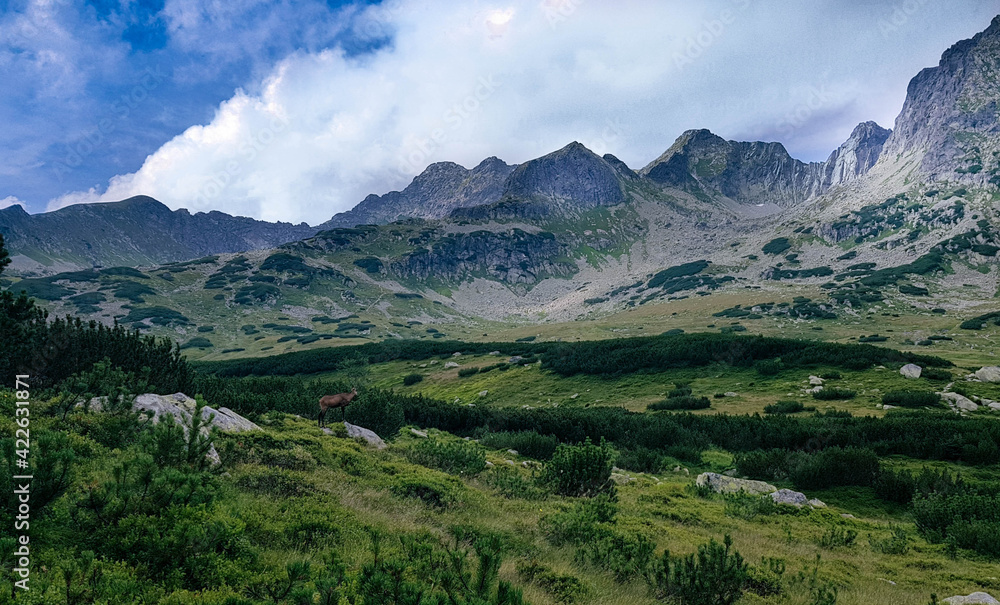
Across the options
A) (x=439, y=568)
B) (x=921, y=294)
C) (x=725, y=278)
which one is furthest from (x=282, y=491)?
(x=725, y=278)

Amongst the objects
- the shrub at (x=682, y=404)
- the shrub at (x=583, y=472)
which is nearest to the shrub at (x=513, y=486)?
the shrub at (x=583, y=472)

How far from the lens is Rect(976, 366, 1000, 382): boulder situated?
32094 mm

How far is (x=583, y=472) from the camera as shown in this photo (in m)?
15.0

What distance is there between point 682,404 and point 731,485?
18.9 meters

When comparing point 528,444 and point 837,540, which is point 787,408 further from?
point 837,540

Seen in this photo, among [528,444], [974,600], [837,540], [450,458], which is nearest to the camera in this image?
[974,600]

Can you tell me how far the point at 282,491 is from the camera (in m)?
9.53

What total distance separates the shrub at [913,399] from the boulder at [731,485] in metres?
17.8

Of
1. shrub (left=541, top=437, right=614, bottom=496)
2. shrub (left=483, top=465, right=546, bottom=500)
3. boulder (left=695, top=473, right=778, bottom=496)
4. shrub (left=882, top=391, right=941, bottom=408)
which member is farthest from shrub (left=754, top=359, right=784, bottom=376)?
shrub (left=483, top=465, right=546, bottom=500)

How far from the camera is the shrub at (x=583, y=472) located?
49.2 ft

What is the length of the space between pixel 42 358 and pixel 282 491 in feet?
56.3

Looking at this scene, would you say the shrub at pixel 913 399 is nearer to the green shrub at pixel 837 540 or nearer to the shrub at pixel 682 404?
the shrub at pixel 682 404

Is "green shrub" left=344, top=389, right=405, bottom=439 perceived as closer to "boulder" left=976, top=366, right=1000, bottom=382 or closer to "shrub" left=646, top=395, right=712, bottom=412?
"shrub" left=646, top=395, right=712, bottom=412

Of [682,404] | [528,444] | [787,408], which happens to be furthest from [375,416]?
[787,408]
